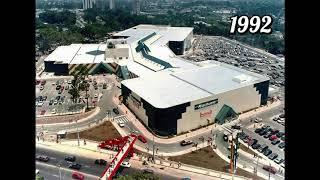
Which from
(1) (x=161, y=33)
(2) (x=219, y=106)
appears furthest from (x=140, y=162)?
(1) (x=161, y=33)

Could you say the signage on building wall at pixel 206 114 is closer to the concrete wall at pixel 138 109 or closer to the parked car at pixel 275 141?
the concrete wall at pixel 138 109

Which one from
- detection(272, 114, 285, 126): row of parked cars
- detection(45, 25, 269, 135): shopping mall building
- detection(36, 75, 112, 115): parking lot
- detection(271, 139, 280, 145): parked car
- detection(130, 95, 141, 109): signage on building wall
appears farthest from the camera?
detection(36, 75, 112, 115): parking lot

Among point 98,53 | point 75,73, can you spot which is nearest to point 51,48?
point 98,53

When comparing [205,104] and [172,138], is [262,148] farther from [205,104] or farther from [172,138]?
[172,138]

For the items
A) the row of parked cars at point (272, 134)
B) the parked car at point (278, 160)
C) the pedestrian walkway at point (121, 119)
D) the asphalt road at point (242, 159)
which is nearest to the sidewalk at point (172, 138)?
the pedestrian walkway at point (121, 119)

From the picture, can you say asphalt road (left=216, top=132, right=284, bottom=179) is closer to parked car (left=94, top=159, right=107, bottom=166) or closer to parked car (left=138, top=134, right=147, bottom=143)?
parked car (left=138, top=134, right=147, bottom=143)

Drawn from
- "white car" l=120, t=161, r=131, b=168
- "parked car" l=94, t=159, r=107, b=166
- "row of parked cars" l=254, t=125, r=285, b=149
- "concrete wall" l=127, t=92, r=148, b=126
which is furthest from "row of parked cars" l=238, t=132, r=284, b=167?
"parked car" l=94, t=159, r=107, b=166
